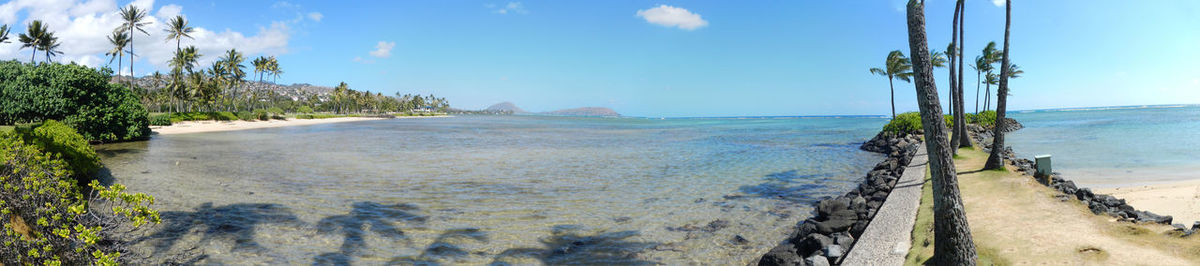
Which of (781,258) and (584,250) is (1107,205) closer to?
(781,258)

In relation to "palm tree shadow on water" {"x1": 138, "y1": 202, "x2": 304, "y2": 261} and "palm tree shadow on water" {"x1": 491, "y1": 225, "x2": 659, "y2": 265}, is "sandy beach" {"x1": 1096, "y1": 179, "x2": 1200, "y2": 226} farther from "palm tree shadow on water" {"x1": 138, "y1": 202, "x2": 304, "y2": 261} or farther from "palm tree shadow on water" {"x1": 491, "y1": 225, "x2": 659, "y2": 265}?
"palm tree shadow on water" {"x1": 138, "y1": 202, "x2": 304, "y2": 261}

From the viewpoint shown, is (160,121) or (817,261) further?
(160,121)

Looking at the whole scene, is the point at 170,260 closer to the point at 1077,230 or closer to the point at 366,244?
the point at 366,244

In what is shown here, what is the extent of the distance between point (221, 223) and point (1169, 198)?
20638 millimetres

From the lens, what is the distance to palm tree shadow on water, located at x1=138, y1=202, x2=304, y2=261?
842 centimetres

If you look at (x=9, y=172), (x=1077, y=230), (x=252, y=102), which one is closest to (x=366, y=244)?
(x=9, y=172)

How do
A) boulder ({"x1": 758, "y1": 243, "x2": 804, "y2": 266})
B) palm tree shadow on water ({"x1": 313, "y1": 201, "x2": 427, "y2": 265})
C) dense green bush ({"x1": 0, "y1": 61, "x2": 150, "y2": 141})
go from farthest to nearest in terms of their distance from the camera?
dense green bush ({"x1": 0, "y1": 61, "x2": 150, "y2": 141}) → palm tree shadow on water ({"x1": 313, "y1": 201, "x2": 427, "y2": 265}) → boulder ({"x1": 758, "y1": 243, "x2": 804, "y2": 266})

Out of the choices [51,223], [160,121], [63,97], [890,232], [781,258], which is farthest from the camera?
[160,121]

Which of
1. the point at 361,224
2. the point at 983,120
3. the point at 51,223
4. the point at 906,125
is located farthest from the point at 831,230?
the point at 983,120

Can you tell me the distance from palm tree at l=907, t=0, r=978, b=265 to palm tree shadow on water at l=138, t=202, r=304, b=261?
9855 mm

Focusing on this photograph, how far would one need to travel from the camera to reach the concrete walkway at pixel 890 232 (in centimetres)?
675

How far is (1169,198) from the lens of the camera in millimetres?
11492

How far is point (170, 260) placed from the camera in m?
7.40

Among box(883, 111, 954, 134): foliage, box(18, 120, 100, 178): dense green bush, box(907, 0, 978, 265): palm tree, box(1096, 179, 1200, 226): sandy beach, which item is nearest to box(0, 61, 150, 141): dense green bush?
box(18, 120, 100, 178): dense green bush
